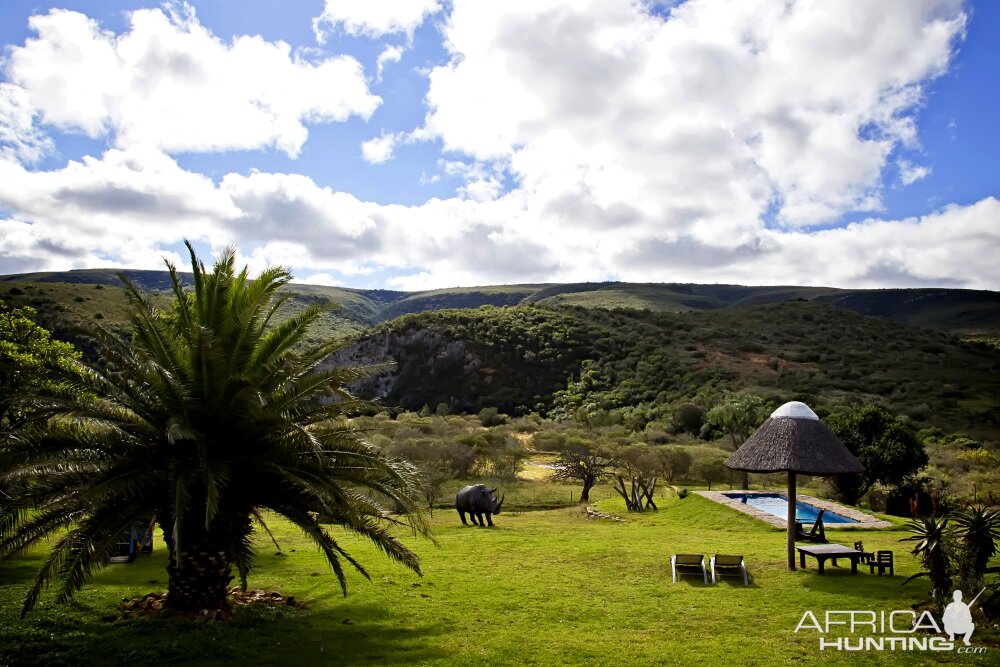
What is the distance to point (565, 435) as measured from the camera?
4203cm

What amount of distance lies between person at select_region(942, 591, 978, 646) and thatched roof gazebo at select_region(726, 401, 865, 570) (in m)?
4.05

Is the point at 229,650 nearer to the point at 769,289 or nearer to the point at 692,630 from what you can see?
the point at 692,630

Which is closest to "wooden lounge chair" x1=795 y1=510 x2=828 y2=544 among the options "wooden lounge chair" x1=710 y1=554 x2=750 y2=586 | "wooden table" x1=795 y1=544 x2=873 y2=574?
"wooden table" x1=795 y1=544 x2=873 y2=574

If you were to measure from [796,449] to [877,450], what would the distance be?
12.7 metres

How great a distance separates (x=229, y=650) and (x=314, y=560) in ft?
21.3

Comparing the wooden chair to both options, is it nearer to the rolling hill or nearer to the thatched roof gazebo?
the thatched roof gazebo

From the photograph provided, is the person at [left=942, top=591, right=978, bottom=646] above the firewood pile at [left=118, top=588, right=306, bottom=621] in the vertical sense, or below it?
above

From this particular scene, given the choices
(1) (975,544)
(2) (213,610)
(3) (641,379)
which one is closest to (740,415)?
(3) (641,379)

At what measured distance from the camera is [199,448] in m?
8.68

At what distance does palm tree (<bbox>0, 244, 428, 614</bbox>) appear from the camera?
8.70 meters

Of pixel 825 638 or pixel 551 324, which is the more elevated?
pixel 551 324

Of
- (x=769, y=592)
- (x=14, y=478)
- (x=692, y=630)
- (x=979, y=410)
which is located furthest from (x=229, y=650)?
(x=979, y=410)

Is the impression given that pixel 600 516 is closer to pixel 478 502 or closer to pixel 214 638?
pixel 478 502

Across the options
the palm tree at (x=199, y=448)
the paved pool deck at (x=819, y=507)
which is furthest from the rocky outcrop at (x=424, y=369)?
the palm tree at (x=199, y=448)
